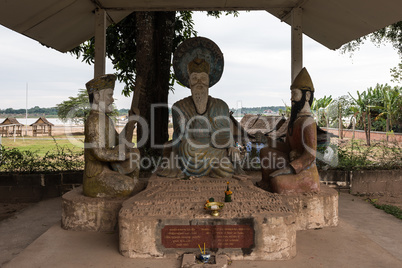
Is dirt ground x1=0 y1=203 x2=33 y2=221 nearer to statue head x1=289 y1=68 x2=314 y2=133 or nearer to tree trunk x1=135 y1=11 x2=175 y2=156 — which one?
tree trunk x1=135 y1=11 x2=175 y2=156

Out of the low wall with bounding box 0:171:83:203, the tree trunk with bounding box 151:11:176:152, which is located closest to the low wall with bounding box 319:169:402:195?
the tree trunk with bounding box 151:11:176:152

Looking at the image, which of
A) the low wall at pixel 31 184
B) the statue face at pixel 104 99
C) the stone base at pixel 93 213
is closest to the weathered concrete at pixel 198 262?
the stone base at pixel 93 213

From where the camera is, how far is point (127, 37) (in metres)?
8.12

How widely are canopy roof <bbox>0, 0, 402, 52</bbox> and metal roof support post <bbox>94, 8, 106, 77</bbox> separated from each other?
5.8 inches

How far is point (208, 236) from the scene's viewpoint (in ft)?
10.8

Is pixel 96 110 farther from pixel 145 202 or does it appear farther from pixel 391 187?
pixel 391 187

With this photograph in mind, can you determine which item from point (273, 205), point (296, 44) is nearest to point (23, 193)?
point (273, 205)

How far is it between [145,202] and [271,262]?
1436 millimetres

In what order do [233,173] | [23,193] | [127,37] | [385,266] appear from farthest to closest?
[127,37], [23,193], [233,173], [385,266]

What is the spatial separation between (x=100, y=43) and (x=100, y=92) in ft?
3.46

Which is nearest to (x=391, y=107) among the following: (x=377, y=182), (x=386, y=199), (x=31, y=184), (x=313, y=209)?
(x=377, y=182)

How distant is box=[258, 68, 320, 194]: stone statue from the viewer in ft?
13.2

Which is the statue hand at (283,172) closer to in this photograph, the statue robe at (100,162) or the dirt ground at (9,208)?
the statue robe at (100,162)

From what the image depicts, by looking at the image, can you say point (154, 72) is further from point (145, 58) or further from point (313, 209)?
point (313, 209)
